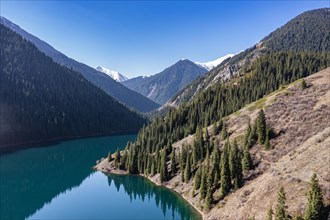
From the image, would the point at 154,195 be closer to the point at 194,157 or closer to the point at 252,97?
the point at 194,157

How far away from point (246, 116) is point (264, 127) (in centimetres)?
2289

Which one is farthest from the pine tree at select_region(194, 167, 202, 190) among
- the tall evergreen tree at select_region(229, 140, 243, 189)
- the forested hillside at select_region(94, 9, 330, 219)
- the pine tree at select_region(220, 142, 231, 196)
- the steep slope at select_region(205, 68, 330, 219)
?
the steep slope at select_region(205, 68, 330, 219)

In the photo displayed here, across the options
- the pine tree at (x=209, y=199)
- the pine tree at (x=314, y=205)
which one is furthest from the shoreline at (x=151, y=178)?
the pine tree at (x=314, y=205)

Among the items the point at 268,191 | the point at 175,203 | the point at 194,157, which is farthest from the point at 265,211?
the point at 194,157

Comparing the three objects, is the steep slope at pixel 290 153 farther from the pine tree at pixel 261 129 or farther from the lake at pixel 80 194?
the lake at pixel 80 194

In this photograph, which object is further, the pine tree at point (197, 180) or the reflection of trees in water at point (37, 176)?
the reflection of trees in water at point (37, 176)

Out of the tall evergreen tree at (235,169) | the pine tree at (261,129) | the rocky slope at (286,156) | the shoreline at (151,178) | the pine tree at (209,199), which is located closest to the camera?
the rocky slope at (286,156)

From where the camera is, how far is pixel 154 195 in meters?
96.9

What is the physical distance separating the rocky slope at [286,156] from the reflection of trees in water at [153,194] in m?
2.63

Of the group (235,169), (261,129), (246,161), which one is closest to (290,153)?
(246,161)

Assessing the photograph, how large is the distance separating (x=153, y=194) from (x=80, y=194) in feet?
91.8

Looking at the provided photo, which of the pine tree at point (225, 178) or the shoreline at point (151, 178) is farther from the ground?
the pine tree at point (225, 178)

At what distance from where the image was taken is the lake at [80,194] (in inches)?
3260

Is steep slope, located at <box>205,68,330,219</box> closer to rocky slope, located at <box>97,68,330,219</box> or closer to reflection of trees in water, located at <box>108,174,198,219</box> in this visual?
rocky slope, located at <box>97,68,330,219</box>
